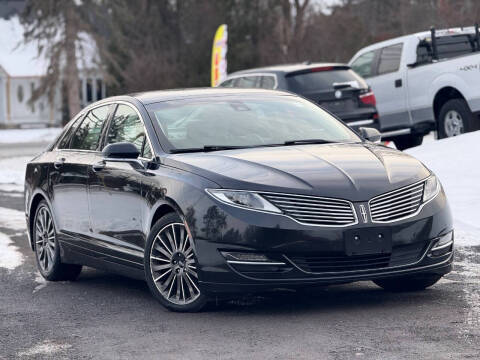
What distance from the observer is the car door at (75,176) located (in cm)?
877

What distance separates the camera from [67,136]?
31.9 ft

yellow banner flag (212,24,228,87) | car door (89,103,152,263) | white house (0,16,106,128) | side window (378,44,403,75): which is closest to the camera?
car door (89,103,152,263)

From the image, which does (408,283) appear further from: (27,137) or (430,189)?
(27,137)

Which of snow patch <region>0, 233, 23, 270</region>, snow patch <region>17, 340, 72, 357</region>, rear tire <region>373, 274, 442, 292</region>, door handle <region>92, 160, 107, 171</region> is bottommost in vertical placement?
snow patch <region>0, 233, 23, 270</region>

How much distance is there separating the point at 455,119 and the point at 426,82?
2.86 ft

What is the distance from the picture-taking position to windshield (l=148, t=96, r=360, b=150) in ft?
26.4

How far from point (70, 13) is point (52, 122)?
13.0 metres

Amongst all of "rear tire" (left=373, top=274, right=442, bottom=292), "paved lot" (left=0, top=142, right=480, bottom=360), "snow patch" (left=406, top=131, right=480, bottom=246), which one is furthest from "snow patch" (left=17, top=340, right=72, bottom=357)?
"snow patch" (left=406, top=131, right=480, bottom=246)

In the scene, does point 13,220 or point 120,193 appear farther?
point 13,220

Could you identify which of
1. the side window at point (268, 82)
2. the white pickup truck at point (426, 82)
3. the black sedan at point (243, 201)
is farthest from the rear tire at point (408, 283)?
the side window at point (268, 82)

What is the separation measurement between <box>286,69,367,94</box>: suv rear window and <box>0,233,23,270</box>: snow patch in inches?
258

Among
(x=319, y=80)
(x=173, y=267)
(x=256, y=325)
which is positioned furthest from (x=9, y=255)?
(x=319, y=80)

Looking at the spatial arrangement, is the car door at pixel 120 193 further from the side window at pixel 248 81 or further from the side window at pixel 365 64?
the side window at pixel 365 64

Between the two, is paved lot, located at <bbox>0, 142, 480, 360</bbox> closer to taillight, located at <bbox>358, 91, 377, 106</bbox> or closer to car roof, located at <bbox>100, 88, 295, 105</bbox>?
car roof, located at <bbox>100, 88, 295, 105</bbox>
